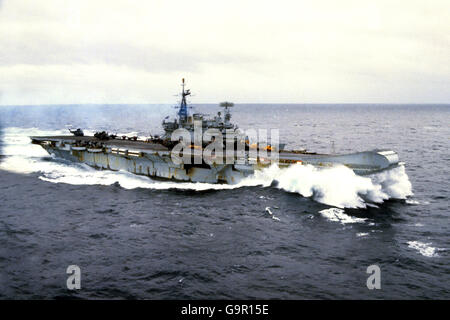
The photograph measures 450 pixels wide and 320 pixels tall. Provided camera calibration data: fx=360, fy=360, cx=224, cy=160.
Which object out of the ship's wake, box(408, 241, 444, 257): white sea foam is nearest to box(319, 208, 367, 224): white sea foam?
the ship's wake

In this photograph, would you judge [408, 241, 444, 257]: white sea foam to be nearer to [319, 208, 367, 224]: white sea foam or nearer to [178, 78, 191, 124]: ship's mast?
[319, 208, 367, 224]: white sea foam

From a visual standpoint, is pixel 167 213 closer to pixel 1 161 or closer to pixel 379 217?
Result: pixel 379 217

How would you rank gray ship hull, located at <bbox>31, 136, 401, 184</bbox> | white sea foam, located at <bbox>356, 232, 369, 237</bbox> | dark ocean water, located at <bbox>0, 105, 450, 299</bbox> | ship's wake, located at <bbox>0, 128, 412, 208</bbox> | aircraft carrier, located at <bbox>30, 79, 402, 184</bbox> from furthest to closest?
aircraft carrier, located at <bbox>30, 79, 402, 184</bbox> < gray ship hull, located at <bbox>31, 136, 401, 184</bbox> < ship's wake, located at <bbox>0, 128, 412, 208</bbox> < white sea foam, located at <bbox>356, 232, 369, 237</bbox> < dark ocean water, located at <bbox>0, 105, 450, 299</bbox>

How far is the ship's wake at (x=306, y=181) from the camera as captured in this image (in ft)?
112

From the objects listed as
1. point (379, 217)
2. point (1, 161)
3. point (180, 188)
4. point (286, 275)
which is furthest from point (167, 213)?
point (1, 161)

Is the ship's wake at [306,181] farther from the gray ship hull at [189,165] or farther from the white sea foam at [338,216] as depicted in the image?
the white sea foam at [338,216]

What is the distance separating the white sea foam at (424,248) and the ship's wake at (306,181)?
770cm

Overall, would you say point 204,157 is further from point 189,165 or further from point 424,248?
point 424,248

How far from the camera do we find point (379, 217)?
31.0 m

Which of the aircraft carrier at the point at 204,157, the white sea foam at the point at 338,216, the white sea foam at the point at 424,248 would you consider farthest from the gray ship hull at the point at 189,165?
the white sea foam at the point at 424,248

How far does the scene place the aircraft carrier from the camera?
36.1 meters

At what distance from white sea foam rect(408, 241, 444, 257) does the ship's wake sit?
7.70 meters

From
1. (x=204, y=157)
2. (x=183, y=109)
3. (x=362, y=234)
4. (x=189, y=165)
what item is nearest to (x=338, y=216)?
(x=362, y=234)
